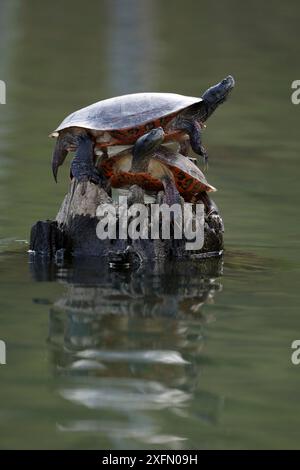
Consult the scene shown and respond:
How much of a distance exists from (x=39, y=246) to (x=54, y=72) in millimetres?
12349

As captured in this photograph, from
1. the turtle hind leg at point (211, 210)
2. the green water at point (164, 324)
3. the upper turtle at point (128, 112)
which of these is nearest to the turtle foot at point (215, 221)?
the turtle hind leg at point (211, 210)

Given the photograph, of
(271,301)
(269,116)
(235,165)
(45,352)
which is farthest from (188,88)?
(45,352)

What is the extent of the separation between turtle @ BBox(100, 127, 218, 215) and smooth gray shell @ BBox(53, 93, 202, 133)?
17cm

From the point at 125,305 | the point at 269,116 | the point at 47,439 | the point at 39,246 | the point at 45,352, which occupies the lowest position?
the point at 47,439

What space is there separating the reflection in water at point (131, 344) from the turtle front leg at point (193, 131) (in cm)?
73

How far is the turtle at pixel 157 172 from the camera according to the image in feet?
25.2

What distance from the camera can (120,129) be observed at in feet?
24.9

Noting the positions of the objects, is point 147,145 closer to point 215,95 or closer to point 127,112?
Result: point 127,112

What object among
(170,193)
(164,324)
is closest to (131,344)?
(164,324)

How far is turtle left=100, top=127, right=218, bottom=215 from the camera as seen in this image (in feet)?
25.2

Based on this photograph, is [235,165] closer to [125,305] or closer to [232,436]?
[125,305]

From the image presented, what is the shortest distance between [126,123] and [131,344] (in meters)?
2.28

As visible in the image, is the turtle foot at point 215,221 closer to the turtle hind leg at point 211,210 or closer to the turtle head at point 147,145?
the turtle hind leg at point 211,210

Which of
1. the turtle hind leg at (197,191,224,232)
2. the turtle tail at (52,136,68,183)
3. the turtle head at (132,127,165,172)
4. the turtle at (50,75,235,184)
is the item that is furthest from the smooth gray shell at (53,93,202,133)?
the turtle hind leg at (197,191,224,232)
